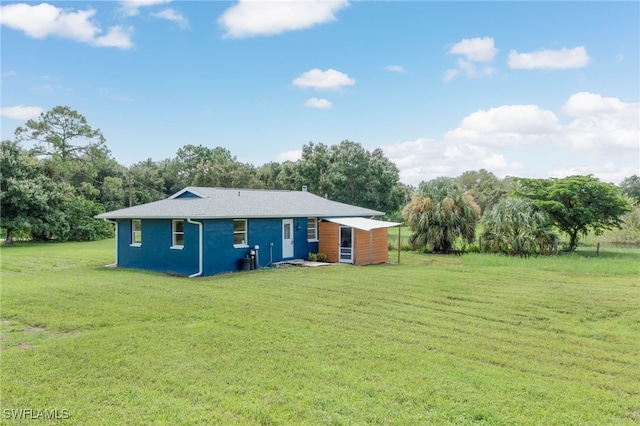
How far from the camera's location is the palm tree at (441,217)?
68.7ft

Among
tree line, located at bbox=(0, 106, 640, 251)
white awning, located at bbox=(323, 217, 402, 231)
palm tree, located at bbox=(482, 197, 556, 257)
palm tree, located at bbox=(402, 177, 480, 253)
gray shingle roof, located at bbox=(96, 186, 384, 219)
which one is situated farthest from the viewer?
tree line, located at bbox=(0, 106, 640, 251)

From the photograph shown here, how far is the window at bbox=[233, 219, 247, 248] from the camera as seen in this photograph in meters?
15.3

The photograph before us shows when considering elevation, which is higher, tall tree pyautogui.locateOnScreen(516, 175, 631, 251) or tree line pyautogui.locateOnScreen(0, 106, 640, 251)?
tree line pyautogui.locateOnScreen(0, 106, 640, 251)

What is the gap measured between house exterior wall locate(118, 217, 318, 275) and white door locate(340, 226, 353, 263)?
1.80 metres

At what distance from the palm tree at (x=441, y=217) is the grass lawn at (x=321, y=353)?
9.48 m

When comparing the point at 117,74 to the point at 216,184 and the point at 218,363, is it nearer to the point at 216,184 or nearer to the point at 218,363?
the point at 218,363

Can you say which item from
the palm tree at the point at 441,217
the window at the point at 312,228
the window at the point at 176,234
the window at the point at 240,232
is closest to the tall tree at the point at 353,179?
the palm tree at the point at 441,217

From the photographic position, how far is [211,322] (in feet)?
24.3

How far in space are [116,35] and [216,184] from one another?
2851 centimetres

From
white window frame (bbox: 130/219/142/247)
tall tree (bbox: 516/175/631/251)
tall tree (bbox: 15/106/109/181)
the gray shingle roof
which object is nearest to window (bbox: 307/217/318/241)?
the gray shingle roof

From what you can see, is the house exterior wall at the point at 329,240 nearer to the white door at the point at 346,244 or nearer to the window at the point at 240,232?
the white door at the point at 346,244

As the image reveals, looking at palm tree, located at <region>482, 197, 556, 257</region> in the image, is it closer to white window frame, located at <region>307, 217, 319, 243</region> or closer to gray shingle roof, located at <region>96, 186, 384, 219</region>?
gray shingle roof, located at <region>96, 186, 384, 219</region>

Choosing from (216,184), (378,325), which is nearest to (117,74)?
(378,325)

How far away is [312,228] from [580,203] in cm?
1298
